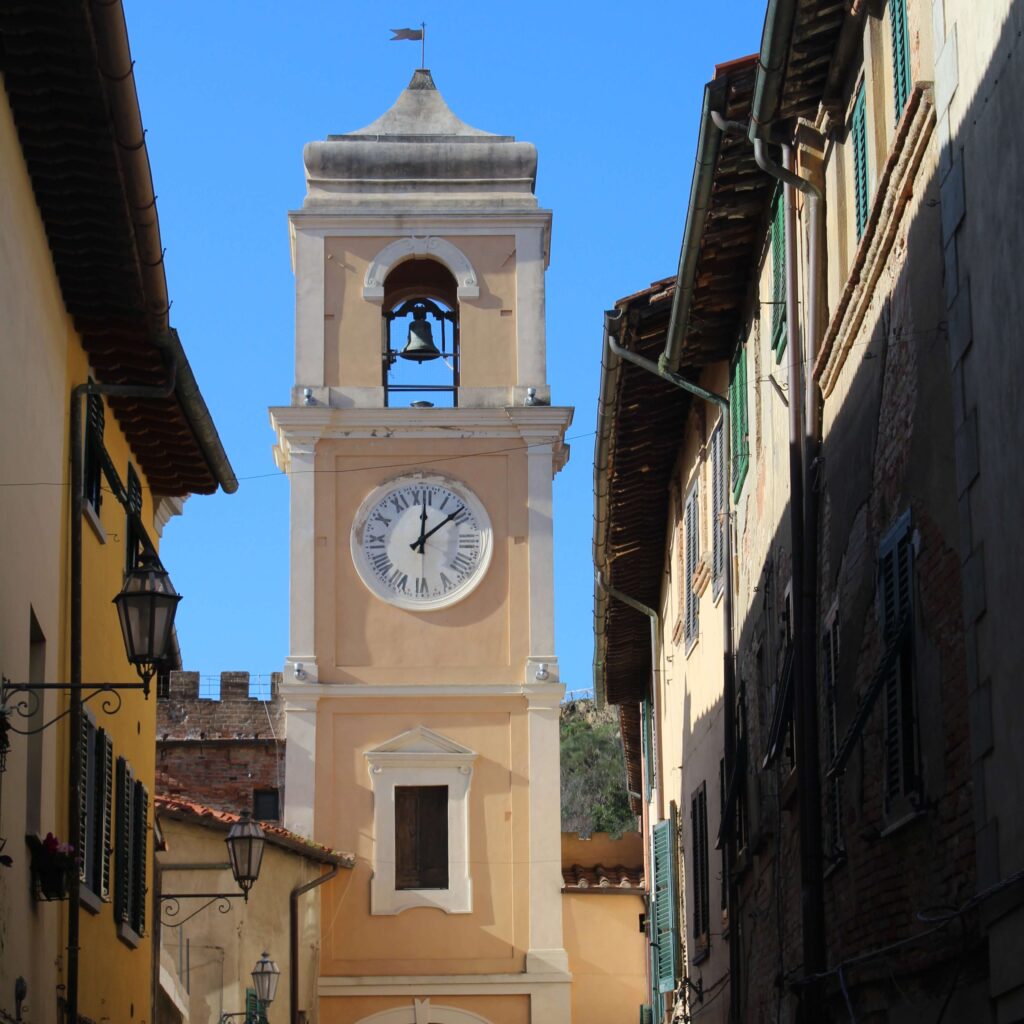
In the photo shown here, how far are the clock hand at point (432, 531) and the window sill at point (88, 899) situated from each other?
18.1 meters

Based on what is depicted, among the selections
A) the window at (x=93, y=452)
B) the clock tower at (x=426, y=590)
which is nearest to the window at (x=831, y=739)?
the window at (x=93, y=452)

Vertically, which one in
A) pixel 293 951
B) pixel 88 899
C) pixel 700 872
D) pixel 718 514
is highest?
pixel 718 514

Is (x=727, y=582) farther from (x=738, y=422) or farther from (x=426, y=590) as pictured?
(x=426, y=590)

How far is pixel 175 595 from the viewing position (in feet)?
35.1

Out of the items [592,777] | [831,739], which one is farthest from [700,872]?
[592,777]

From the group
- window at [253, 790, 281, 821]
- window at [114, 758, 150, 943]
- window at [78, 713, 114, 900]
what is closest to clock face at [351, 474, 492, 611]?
window at [253, 790, 281, 821]

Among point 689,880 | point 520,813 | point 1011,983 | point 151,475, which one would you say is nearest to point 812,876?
point 1011,983

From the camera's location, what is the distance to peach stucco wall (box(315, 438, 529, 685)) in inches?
1257

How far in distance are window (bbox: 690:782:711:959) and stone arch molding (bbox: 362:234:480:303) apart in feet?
47.6

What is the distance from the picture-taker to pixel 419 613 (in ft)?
105

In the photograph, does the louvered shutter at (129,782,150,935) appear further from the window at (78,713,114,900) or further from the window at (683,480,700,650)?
the window at (683,480,700,650)

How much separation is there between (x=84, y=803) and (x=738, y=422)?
16.4 ft

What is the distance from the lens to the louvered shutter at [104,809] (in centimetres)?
1443

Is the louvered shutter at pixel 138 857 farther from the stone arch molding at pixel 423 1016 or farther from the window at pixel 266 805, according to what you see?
the window at pixel 266 805
